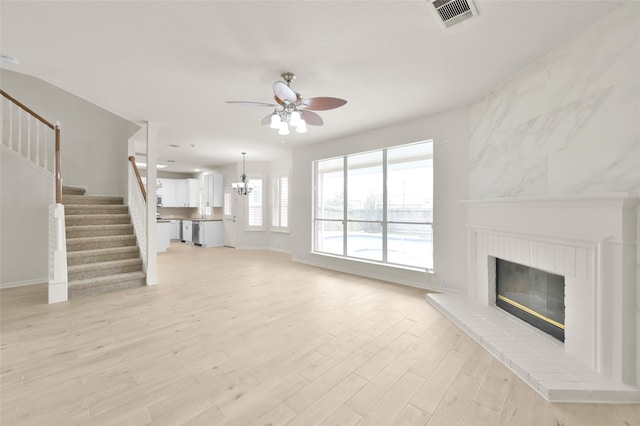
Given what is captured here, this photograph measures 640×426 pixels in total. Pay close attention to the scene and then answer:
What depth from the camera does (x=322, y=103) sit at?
8.64 ft

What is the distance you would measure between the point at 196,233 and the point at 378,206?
278 inches

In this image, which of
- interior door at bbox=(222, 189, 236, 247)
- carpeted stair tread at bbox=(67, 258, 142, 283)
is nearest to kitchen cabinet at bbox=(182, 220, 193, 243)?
interior door at bbox=(222, 189, 236, 247)

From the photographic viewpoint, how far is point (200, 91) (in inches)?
129

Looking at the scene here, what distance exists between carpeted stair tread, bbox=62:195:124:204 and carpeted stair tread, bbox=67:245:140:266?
1.46 m

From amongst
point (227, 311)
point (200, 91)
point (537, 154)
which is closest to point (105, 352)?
point (227, 311)

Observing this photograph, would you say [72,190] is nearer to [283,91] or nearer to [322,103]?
[283,91]

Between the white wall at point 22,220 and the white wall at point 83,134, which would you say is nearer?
the white wall at point 22,220

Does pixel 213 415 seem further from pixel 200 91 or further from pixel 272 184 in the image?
pixel 272 184

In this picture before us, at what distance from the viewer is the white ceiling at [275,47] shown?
194 cm

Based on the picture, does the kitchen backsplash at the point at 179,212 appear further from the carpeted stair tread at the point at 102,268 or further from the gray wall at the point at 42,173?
the carpeted stair tread at the point at 102,268

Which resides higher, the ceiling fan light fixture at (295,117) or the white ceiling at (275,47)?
the white ceiling at (275,47)

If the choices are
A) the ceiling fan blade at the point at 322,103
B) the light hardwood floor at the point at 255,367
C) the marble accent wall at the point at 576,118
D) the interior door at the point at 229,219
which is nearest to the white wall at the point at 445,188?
the marble accent wall at the point at 576,118

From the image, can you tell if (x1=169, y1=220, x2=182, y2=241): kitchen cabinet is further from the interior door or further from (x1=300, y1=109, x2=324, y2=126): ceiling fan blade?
Result: (x1=300, y1=109, x2=324, y2=126): ceiling fan blade

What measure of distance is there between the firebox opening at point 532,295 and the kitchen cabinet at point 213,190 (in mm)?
8473
